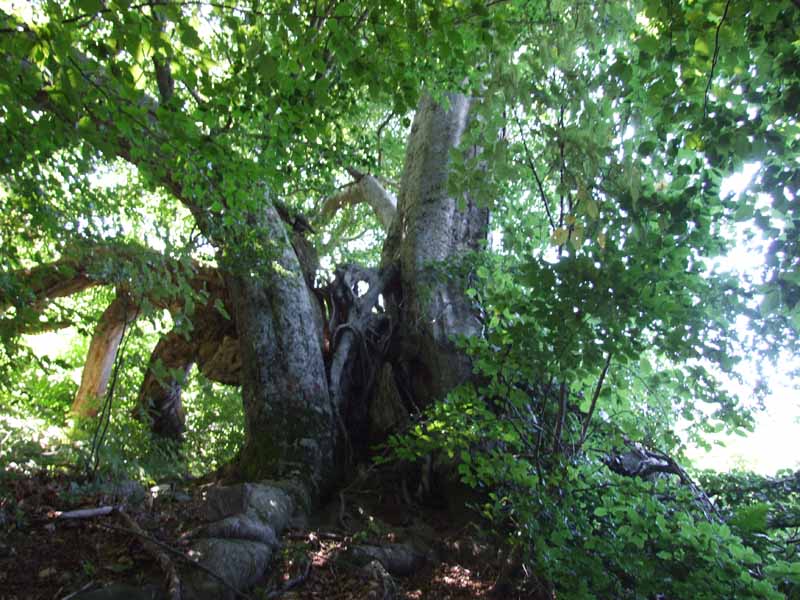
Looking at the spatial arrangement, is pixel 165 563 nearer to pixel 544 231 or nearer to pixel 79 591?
pixel 79 591

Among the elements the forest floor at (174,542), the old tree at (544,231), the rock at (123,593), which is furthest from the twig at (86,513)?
the rock at (123,593)

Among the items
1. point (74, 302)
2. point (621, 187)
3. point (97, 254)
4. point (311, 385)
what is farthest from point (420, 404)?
point (74, 302)

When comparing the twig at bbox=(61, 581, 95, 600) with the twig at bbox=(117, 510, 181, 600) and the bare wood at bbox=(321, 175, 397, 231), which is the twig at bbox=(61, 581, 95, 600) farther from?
the bare wood at bbox=(321, 175, 397, 231)

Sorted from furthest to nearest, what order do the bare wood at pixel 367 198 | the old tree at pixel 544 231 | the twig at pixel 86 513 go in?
the bare wood at pixel 367 198 → the twig at pixel 86 513 → the old tree at pixel 544 231

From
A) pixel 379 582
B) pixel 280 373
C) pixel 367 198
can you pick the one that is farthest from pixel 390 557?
pixel 367 198

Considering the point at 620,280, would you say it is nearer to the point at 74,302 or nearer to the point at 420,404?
the point at 420,404

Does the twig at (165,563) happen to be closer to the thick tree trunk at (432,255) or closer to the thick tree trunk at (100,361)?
the thick tree trunk at (432,255)

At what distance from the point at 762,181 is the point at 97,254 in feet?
12.7

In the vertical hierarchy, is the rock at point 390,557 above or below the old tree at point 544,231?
below

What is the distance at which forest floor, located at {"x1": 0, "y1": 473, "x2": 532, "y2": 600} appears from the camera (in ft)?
8.68

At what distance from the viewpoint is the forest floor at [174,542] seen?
2646 millimetres

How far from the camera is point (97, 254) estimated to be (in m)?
3.69

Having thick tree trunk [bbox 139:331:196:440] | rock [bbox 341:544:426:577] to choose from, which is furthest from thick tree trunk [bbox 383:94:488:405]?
thick tree trunk [bbox 139:331:196:440]

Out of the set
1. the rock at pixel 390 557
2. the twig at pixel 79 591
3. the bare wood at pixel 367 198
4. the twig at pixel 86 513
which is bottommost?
the twig at pixel 79 591
